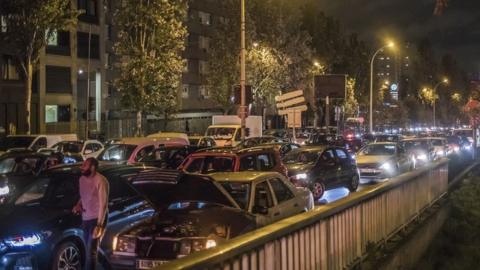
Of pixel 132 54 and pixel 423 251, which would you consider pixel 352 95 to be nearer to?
pixel 132 54

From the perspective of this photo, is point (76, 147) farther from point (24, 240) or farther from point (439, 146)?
point (24, 240)

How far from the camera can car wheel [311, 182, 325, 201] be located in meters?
19.8

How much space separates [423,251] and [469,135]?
45288 mm

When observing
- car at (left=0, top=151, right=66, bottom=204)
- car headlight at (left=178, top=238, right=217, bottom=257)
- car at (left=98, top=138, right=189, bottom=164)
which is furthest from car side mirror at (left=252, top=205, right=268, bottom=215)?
car at (left=98, top=138, right=189, bottom=164)

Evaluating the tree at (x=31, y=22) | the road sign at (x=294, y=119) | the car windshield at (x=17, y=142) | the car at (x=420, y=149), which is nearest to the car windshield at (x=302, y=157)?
the car at (x=420, y=149)

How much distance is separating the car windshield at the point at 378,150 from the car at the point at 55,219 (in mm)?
16719

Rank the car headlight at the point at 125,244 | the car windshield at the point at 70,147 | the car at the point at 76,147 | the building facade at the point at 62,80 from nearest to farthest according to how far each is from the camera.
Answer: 1. the car headlight at the point at 125,244
2. the car at the point at 76,147
3. the car windshield at the point at 70,147
4. the building facade at the point at 62,80

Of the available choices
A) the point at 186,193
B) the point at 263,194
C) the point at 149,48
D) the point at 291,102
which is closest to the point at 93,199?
the point at 186,193

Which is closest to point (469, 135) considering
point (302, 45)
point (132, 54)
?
point (302, 45)

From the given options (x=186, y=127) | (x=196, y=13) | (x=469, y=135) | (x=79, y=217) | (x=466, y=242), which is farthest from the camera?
(x=196, y=13)

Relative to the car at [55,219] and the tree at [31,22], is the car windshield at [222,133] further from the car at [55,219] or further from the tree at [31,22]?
the car at [55,219]

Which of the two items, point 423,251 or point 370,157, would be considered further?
point 370,157

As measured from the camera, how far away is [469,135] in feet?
177

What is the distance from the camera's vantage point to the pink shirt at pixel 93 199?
9.45 m
